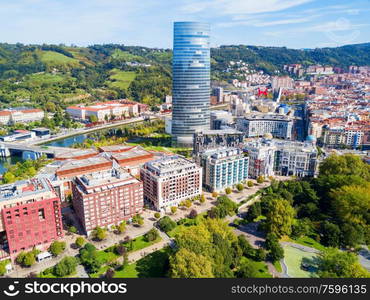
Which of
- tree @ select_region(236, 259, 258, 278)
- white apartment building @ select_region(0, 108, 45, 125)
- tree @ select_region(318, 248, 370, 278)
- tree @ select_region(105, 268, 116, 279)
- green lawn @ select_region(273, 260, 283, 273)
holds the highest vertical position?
white apartment building @ select_region(0, 108, 45, 125)

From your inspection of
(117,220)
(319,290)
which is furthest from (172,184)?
(319,290)

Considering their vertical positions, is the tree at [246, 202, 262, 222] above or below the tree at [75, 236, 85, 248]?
above

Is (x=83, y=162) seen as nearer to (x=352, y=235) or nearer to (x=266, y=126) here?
(x=352, y=235)

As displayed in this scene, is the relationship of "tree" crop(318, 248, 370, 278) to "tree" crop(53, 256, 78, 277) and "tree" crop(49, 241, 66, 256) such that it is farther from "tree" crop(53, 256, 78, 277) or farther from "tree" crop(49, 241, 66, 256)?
"tree" crop(49, 241, 66, 256)

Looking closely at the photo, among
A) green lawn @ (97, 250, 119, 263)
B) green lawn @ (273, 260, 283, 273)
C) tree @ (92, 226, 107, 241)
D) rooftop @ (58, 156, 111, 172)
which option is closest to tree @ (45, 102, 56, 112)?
rooftop @ (58, 156, 111, 172)

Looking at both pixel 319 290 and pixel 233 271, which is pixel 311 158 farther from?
pixel 319 290

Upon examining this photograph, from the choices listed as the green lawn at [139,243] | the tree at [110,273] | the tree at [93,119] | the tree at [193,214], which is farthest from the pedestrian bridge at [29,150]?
the tree at [110,273]
